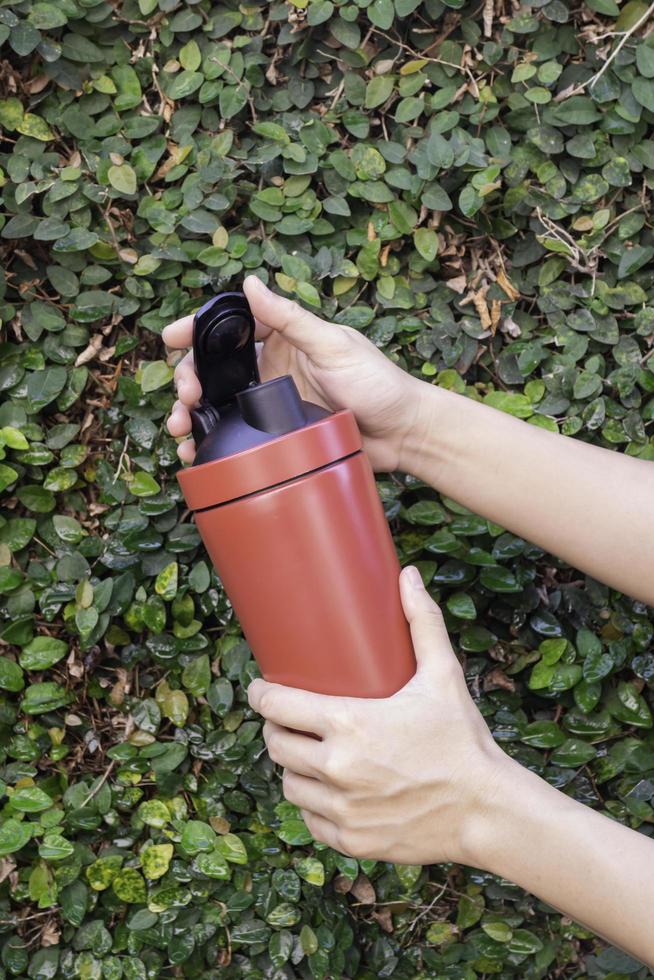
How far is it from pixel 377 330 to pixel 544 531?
46 centimetres

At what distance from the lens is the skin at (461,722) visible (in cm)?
99

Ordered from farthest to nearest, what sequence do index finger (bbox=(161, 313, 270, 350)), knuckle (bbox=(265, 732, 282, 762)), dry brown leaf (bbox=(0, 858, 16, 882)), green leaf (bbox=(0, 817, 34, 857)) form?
dry brown leaf (bbox=(0, 858, 16, 882)) < green leaf (bbox=(0, 817, 34, 857)) < index finger (bbox=(161, 313, 270, 350)) < knuckle (bbox=(265, 732, 282, 762))

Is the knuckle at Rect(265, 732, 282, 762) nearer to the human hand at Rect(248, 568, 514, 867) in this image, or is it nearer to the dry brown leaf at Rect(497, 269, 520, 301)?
the human hand at Rect(248, 568, 514, 867)

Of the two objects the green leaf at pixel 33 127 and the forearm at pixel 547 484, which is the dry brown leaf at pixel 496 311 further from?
the green leaf at pixel 33 127

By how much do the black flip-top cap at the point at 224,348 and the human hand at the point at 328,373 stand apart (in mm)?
36

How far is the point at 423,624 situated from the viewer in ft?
3.51

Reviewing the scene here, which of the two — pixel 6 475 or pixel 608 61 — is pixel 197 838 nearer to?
pixel 6 475

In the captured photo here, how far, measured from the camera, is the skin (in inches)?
39.1

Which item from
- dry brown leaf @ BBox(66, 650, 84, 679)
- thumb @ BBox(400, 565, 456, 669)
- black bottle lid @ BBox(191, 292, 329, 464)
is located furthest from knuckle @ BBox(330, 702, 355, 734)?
dry brown leaf @ BBox(66, 650, 84, 679)

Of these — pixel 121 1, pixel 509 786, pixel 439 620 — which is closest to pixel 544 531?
pixel 439 620

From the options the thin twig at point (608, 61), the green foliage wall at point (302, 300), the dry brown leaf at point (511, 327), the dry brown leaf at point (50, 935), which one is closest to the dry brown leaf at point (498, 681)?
the green foliage wall at point (302, 300)

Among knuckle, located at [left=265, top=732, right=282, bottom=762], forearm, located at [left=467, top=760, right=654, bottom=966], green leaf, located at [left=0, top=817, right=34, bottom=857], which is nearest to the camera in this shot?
forearm, located at [left=467, top=760, right=654, bottom=966]

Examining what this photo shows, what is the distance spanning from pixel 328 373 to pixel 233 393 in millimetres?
148

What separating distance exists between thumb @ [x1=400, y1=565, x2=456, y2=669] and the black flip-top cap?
1.12ft
